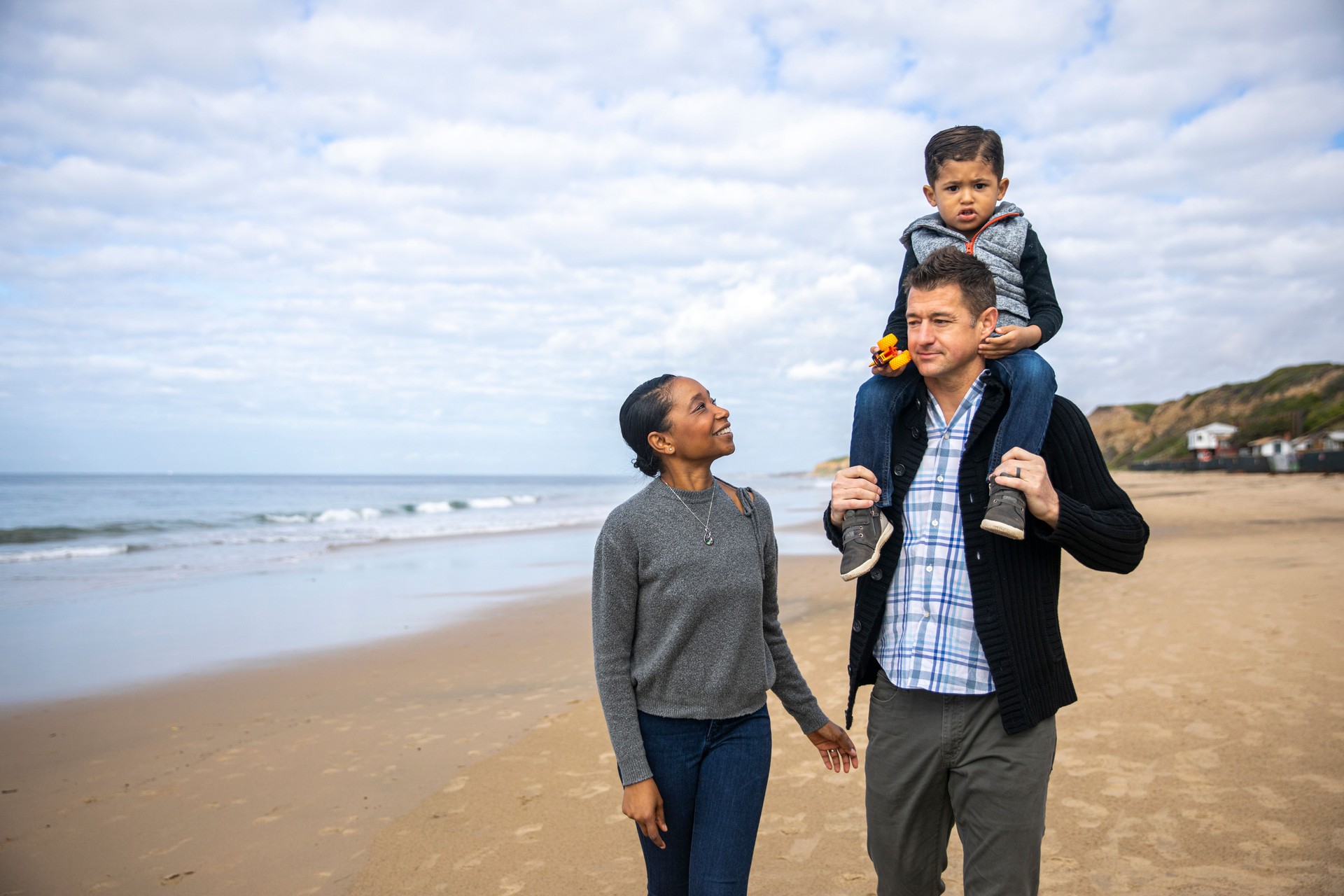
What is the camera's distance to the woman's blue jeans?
7.70 feet

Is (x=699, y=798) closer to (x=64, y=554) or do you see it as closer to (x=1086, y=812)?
(x=1086, y=812)

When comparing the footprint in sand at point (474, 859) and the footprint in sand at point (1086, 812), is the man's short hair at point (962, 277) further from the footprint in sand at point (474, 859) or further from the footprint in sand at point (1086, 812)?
the footprint in sand at point (474, 859)

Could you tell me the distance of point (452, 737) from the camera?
596cm

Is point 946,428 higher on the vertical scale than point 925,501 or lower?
higher

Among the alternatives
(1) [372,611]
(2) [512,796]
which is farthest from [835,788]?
(1) [372,611]

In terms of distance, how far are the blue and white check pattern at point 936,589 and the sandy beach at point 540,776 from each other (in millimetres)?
1864

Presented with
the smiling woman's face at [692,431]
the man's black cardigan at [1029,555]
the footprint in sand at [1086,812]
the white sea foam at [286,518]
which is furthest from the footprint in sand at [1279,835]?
the white sea foam at [286,518]

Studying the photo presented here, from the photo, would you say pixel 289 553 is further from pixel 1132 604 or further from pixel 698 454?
pixel 698 454

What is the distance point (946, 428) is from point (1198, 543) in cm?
1389

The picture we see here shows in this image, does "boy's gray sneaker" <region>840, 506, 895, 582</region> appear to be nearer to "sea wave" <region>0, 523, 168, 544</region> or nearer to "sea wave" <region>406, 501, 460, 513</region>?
"sea wave" <region>0, 523, 168, 544</region>

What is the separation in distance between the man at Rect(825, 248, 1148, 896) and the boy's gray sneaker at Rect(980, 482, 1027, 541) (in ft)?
0.12

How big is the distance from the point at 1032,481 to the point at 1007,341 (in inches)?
16.8

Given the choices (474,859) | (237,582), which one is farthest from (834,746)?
(237,582)

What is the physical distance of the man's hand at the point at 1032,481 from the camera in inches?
78.7
